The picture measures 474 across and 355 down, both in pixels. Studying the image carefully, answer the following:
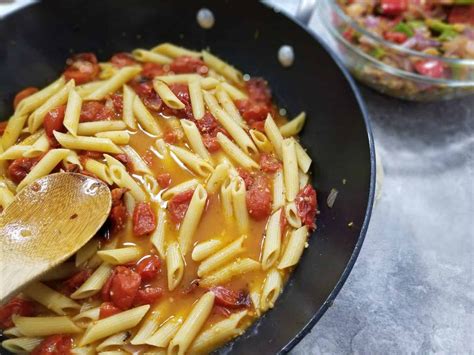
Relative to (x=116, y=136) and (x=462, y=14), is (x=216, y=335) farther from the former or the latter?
(x=462, y=14)

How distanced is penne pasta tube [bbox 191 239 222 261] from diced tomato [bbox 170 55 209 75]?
3.40ft

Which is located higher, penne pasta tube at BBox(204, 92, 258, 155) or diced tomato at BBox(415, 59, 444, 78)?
penne pasta tube at BBox(204, 92, 258, 155)

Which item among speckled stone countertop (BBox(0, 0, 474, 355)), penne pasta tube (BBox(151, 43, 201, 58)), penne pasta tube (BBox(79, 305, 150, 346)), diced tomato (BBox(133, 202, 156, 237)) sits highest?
penne pasta tube (BBox(151, 43, 201, 58))

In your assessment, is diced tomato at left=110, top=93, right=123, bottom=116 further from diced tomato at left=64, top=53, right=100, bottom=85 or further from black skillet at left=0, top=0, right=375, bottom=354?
black skillet at left=0, top=0, right=375, bottom=354

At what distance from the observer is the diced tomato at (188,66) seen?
105 inches

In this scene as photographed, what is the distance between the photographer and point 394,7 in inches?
114

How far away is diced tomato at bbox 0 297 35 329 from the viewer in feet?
6.45

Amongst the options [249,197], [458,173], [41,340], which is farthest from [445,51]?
[41,340]

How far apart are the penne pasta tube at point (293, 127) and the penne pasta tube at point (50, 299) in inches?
49.9

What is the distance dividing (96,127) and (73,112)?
126 mm

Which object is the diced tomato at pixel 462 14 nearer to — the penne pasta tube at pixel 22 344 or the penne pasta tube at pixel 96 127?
the penne pasta tube at pixel 96 127

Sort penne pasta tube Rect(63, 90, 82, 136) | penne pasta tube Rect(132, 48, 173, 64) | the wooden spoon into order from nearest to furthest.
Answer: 1. the wooden spoon
2. penne pasta tube Rect(63, 90, 82, 136)
3. penne pasta tube Rect(132, 48, 173, 64)

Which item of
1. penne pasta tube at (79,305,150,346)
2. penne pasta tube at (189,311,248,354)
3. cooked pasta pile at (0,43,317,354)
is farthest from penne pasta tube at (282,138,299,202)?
penne pasta tube at (79,305,150,346)

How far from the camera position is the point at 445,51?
8.95ft
